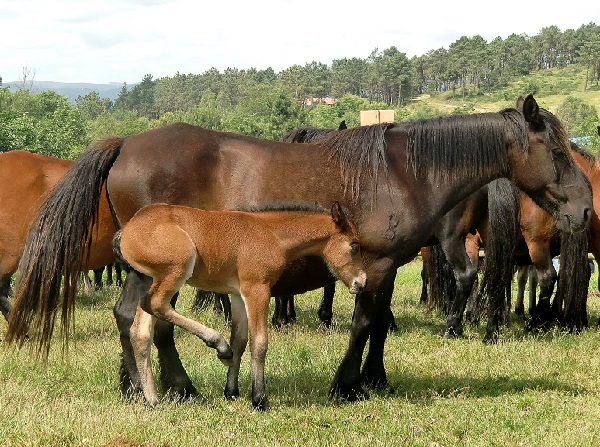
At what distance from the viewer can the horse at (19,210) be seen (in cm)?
860

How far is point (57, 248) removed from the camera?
5.98 meters

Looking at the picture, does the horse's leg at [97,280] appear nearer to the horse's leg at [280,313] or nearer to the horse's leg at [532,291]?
the horse's leg at [280,313]

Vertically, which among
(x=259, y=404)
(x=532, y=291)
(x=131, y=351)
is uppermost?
(x=131, y=351)

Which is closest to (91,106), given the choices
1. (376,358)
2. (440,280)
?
(440,280)

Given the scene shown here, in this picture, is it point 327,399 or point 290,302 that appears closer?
point 327,399

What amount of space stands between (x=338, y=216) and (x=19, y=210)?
4690 mm

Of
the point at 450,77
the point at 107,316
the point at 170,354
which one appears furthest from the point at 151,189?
the point at 450,77

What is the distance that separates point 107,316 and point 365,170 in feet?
19.8

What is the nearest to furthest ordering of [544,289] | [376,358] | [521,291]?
[376,358], [544,289], [521,291]

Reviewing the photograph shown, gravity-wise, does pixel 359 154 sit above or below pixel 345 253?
above

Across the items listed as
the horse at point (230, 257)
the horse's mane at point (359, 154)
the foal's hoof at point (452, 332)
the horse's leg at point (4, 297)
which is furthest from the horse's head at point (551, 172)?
the horse's leg at point (4, 297)

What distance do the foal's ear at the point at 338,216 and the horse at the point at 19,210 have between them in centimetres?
368

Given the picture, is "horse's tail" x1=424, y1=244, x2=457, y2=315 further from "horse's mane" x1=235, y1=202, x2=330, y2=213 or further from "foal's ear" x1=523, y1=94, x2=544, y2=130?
"horse's mane" x1=235, y1=202, x2=330, y2=213

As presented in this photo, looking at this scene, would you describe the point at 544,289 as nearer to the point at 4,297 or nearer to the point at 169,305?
the point at 169,305
